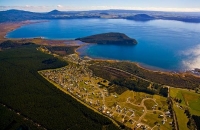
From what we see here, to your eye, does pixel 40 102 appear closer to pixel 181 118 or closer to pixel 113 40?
pixel 181 118

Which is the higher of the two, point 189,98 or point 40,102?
point 40,102

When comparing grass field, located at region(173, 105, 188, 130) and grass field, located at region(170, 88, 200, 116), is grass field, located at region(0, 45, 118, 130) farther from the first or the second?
grass field, located at region(170, 88, 200, 116)

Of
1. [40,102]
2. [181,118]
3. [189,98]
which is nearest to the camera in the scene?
[181,118]

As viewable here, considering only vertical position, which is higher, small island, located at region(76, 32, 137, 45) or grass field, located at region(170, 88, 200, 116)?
small island, located at region(76, 32, 137, 45)

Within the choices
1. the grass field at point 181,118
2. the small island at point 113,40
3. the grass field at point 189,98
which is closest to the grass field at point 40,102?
the grass field at point 181,118

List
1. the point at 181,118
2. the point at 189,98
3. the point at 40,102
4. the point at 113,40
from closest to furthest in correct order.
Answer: the point at 181,118
the point at 40,102
the point at 189,98
the point at 113,40

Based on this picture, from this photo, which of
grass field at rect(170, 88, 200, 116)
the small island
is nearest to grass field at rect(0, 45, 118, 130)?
grass field at rect(170, 88, 200, 116)

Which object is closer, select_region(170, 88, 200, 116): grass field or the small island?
select_region(170, 88, 200, 116): grass field

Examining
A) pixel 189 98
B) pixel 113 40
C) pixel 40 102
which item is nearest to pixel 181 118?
pixel 189 98
